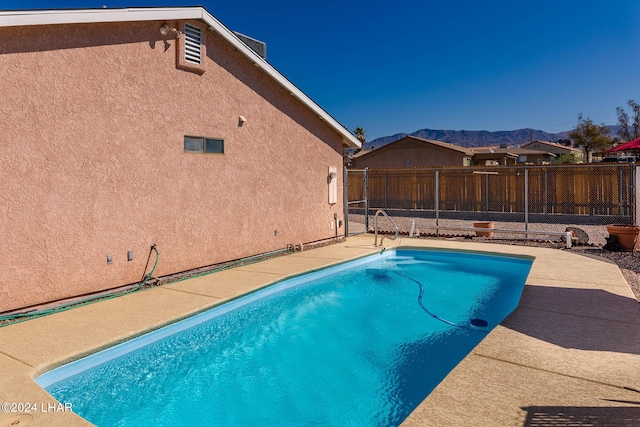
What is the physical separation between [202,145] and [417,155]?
78.1ft

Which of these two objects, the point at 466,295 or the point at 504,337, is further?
the point at 466,295

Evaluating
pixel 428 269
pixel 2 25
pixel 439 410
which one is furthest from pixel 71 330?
pixel 428 269

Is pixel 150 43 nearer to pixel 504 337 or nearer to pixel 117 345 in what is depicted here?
pixel 117 345

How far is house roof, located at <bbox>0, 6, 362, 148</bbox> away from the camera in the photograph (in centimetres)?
582

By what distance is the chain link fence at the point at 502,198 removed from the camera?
1728 centimetres

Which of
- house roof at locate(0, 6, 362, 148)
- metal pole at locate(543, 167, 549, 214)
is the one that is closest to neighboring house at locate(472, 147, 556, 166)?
metal pole at locate(543, 167, 549, 214)

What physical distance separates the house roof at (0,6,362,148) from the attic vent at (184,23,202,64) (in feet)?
0.77

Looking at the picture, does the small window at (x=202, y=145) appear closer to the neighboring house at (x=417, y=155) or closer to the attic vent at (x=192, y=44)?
the attic vent at (x=192, y=44)

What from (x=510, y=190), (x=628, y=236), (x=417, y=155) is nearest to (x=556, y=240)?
(x=628, y=236)

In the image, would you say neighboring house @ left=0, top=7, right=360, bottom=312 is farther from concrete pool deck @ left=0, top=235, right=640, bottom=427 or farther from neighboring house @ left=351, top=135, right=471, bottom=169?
neighboring house @ left=351, top=135, right=471, bottom=169

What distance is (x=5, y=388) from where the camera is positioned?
12.8 ft

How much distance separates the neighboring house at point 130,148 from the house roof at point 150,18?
0.08 ft

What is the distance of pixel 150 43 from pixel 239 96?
2.41 m

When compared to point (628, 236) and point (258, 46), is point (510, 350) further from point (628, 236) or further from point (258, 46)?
point (258, 46)
